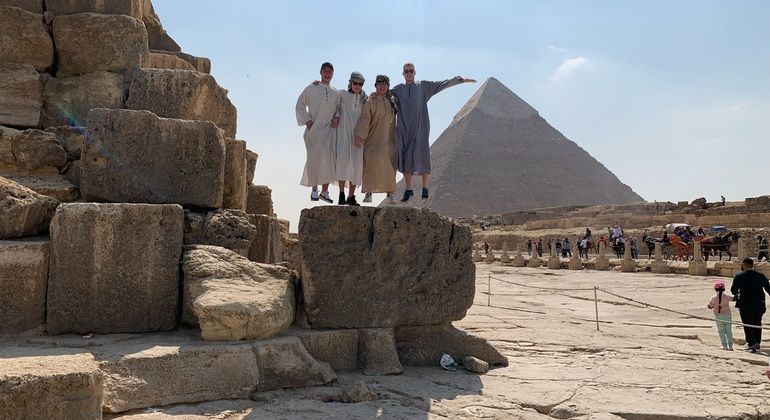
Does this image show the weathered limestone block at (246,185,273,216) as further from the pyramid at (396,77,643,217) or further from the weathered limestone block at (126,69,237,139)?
the pyramid at (396,77,643,217)

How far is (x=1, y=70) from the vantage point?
186 inches

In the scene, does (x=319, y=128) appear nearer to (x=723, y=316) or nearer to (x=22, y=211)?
(x=22, y=211)

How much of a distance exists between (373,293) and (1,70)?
356 centimetres

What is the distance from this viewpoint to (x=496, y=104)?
11738 centimetres

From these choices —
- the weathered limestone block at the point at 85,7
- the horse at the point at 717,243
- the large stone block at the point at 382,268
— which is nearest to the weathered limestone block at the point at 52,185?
the large stone block at the point at 382,268

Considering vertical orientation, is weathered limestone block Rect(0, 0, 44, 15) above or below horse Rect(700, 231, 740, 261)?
above

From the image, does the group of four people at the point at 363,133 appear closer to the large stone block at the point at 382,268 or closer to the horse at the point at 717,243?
the large stone block at the point at 382,268

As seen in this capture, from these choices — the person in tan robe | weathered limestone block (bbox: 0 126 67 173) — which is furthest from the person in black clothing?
weathered limestone block (bbox: 0 126 67 173)

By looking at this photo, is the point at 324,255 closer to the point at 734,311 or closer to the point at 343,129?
the point at 343,129

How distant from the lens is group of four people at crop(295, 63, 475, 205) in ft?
15.0

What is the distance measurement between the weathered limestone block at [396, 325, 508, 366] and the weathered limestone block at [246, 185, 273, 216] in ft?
7.06

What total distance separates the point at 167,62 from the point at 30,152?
2.19 m

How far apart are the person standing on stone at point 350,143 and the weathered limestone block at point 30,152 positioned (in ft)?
6.71

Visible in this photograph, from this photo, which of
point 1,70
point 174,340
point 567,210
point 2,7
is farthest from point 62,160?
point 567,210
